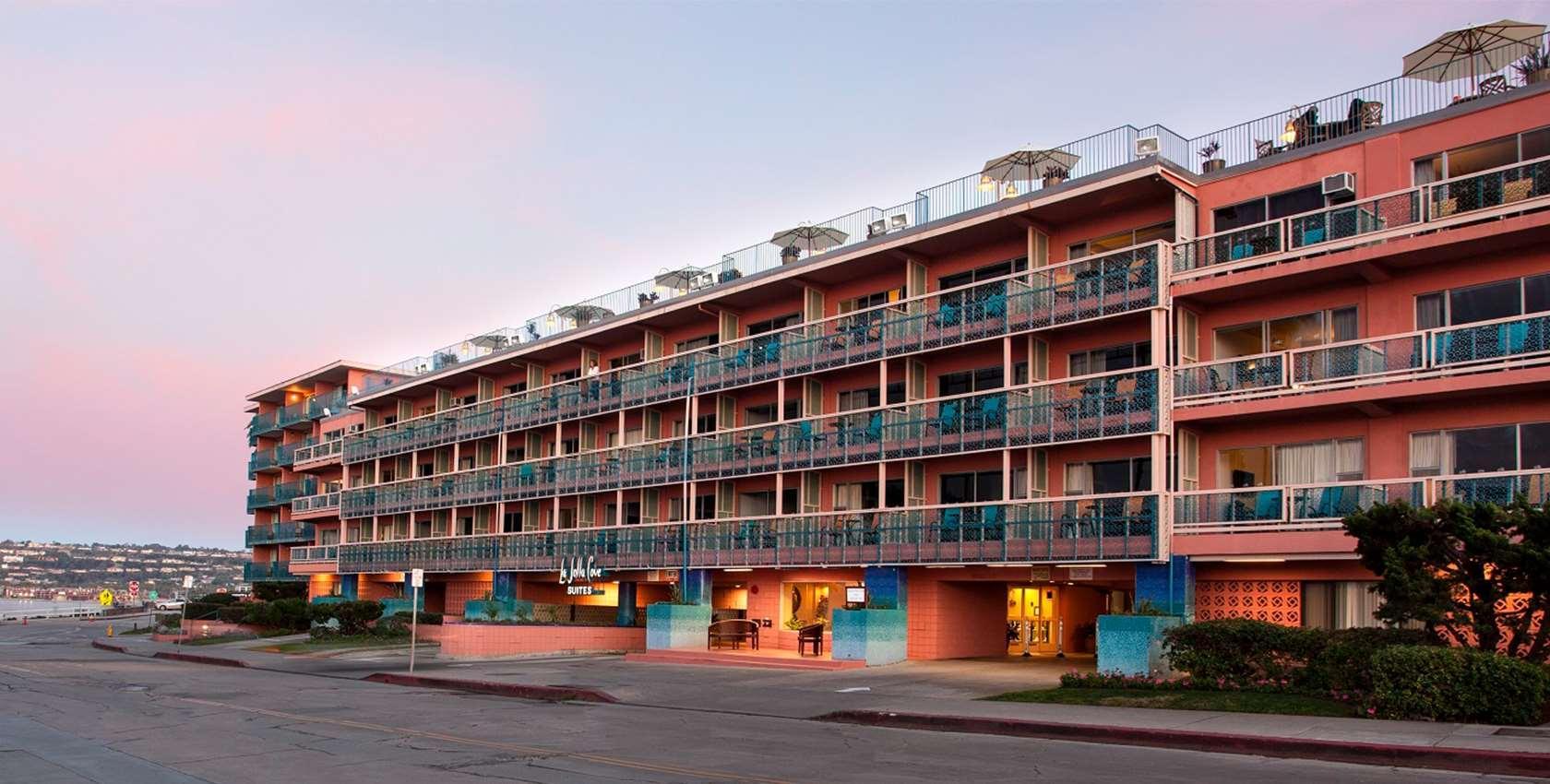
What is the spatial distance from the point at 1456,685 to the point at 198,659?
4168 centimetres

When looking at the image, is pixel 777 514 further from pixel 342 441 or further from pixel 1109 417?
pixel 342 441

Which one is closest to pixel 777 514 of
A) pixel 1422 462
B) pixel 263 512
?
pixel 1422 462

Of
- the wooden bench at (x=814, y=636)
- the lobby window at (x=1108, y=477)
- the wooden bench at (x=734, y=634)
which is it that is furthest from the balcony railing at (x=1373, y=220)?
the wooden bench at (x=734, y=634)

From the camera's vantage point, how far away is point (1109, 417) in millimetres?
32938

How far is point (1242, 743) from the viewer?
1809 cm

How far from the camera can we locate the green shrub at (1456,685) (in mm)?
18781

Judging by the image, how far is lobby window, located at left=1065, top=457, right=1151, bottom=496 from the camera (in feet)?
110

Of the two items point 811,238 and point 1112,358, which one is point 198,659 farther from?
point 1112,358

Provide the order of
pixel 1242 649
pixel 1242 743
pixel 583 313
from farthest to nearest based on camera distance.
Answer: pixel 583 313, pixel 1242 649, pixel 1242 743

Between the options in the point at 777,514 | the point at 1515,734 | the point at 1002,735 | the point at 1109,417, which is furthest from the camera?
the point at 777,514

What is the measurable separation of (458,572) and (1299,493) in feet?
144

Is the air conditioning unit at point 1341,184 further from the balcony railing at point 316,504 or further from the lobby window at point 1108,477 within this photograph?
the balcony railing at point 316,504

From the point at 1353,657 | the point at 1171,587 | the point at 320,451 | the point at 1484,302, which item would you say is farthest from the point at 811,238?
the point at 320,451

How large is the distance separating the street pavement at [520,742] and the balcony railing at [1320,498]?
25.0ft
